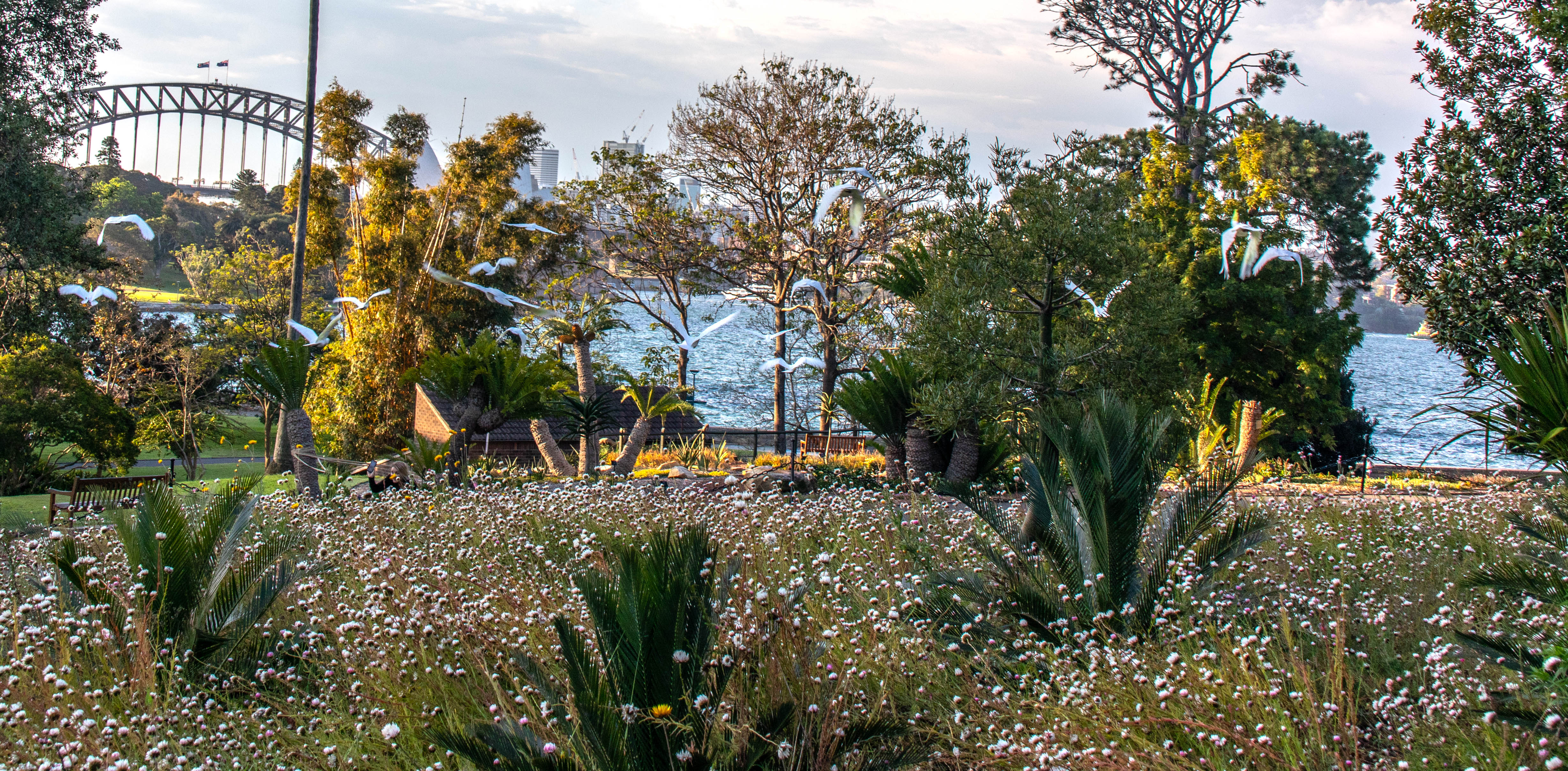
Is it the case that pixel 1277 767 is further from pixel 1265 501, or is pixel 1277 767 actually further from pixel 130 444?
pixel 130 444

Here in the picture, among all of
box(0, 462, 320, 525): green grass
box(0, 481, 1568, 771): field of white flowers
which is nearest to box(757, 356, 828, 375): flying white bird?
box(0, 462, 320, 525): green grass

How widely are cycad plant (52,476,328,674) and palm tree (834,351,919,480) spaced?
7.68 meters

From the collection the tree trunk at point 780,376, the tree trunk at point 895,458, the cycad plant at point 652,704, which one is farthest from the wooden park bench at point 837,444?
the cycad plant at point 652,704

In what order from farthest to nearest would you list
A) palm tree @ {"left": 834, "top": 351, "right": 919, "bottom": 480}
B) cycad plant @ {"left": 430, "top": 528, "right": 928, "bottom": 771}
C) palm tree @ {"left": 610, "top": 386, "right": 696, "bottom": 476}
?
1. palm tree @ {"left": 610, "top": 386, "right": 696, "bottom": 476}
2. palm tree @ {"left": 834, "top": 351, "right": 919, "bottom": 480}
3. cycad plant @ {"left": 430, "top": 528, "right": 928, "bottom": 771}

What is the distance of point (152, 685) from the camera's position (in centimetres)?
401

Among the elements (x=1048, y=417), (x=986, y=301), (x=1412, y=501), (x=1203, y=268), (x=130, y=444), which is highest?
(x=1203, y=268)

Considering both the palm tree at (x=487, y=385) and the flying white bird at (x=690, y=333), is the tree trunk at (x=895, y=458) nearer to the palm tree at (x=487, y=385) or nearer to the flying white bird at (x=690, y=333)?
the palm tree at (x=487, y=385)

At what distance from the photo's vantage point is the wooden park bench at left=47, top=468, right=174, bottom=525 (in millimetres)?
8008

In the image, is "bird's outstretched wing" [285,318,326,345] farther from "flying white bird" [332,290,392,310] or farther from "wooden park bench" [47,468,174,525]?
"wooden park bench" [47,468,174,525]

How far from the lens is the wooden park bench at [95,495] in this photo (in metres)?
8.01

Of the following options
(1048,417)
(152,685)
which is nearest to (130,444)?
(152,685)

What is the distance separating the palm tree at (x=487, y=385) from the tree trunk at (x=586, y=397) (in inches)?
17.5

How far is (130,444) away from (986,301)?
17423 mm

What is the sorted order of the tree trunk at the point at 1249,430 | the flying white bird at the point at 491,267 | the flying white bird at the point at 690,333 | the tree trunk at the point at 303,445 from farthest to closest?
1. the flying white bird at the point at 690,333
2. the flying white bird at the point at 491,267
3. the tree trunk at the point at 1249,430
4. the tree trunk at the point at 303,445
